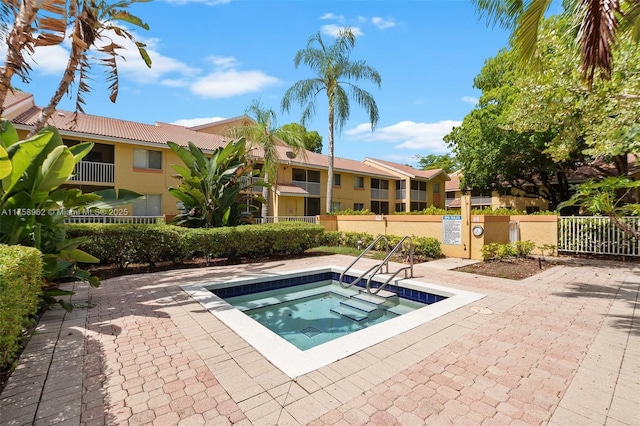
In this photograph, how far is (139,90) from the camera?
9.88 metres

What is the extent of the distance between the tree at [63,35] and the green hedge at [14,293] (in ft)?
12.8

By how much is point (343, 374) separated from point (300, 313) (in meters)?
3.70

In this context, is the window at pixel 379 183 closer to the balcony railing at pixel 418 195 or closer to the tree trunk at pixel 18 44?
the balcony railing at pixel 418 195

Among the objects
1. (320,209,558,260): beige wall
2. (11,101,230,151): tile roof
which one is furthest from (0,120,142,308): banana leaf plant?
(320,209,558,260): beige wall

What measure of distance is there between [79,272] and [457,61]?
11604 millimetres

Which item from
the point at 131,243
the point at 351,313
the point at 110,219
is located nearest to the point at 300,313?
the point at 351,313

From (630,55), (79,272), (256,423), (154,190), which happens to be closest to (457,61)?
(630,55)

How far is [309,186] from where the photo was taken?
26.5 meters

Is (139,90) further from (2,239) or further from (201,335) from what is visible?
(201,335)

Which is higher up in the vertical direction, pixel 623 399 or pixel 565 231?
pixel 565 231

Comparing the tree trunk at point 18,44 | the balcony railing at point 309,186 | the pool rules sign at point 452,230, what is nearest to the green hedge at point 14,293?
the tree trunk at point 18,44

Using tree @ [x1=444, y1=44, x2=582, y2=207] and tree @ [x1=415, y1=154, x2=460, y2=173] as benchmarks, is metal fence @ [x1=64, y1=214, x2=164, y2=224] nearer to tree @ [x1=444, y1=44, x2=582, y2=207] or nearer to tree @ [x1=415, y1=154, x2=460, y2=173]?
tree @ [x1=444, y1=44, x2=582, y2=207]

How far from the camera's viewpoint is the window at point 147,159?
18.9 meters

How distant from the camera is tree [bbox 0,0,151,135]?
571 cm
